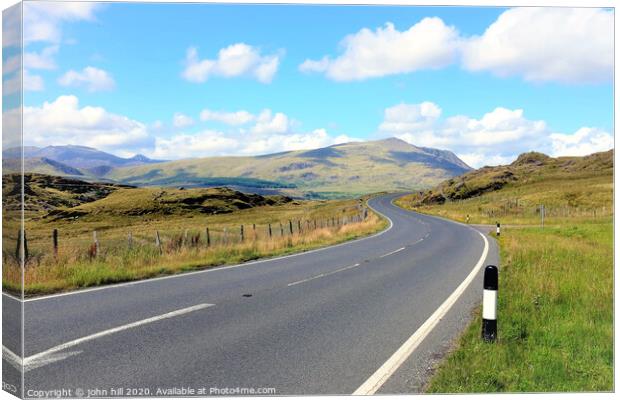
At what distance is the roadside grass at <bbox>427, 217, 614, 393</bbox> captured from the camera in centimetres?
522

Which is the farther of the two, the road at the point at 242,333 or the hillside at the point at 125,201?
the hillside at the point at 125,201

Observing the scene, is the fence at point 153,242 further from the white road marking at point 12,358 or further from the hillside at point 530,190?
the hillside at point 530,190

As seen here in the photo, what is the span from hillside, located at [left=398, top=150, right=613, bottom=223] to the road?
47549 millimetres

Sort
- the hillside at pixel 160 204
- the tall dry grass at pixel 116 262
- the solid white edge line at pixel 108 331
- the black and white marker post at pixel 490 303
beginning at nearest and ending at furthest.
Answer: the solid white edge line at pixel 108 331 < the black and white marker post at pixel 490 303 < the tall dry grass at pixel 116 262 < the hillside at pixel 160 204

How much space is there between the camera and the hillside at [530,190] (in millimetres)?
59281

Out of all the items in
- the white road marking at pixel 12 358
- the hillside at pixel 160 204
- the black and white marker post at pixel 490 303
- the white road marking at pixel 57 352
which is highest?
the black and white marker post at pixel 490 303

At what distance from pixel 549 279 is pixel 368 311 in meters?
4.43

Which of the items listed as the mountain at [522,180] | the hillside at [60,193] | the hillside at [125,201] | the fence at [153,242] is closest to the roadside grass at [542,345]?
the fence at [153,242]

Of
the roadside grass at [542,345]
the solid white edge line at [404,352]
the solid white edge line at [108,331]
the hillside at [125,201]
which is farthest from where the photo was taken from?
the hillside at [125,201]

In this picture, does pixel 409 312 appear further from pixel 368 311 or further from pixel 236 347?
pixel 236 347

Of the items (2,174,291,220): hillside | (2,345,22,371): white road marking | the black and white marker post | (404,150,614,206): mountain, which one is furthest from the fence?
(404,150,614,206): mountain

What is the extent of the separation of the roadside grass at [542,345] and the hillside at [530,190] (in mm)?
46820

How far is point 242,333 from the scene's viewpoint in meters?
7.00

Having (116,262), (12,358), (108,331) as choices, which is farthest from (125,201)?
(12,358)
